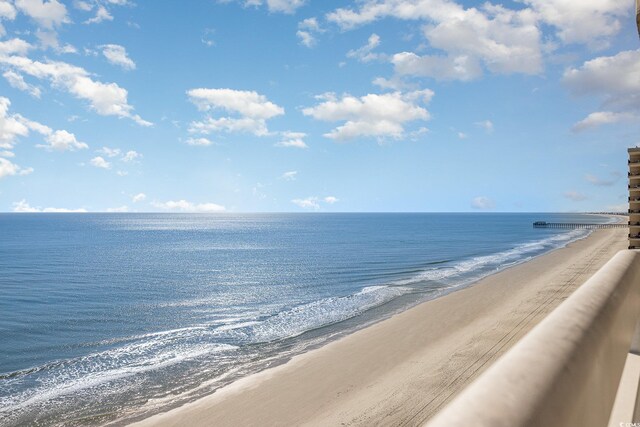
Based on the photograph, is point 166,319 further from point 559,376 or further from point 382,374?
point 559,376

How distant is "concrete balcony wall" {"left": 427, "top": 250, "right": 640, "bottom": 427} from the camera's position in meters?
1.54

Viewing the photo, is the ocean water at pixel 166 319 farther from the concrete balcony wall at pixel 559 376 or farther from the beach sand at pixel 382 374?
the concrete balcony wall at pixel 559 376

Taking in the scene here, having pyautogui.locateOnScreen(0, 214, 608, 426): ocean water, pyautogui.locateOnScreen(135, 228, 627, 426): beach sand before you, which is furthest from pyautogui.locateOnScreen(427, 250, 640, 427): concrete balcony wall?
pyautogui.locateOnScreen(0, 214, 608, 426): ocean water

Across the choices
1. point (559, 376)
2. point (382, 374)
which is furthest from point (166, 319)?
point (559, 376)

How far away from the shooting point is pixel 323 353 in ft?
51.2

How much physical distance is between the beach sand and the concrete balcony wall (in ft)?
26.9

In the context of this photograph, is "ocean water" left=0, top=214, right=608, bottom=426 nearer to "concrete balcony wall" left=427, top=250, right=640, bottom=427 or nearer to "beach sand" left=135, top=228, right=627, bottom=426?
"beach sand" left=135, top=228, right=627, bottom=426

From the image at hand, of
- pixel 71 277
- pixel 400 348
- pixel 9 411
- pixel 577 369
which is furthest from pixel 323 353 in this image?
pixel 71 277

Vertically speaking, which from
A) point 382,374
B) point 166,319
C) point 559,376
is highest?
point 559,376

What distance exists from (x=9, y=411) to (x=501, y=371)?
552 inches

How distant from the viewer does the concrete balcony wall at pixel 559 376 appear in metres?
1.54

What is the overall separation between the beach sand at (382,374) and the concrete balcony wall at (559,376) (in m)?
8.21

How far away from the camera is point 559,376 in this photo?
1.82 meters

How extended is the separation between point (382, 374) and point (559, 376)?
12238 millimetres
